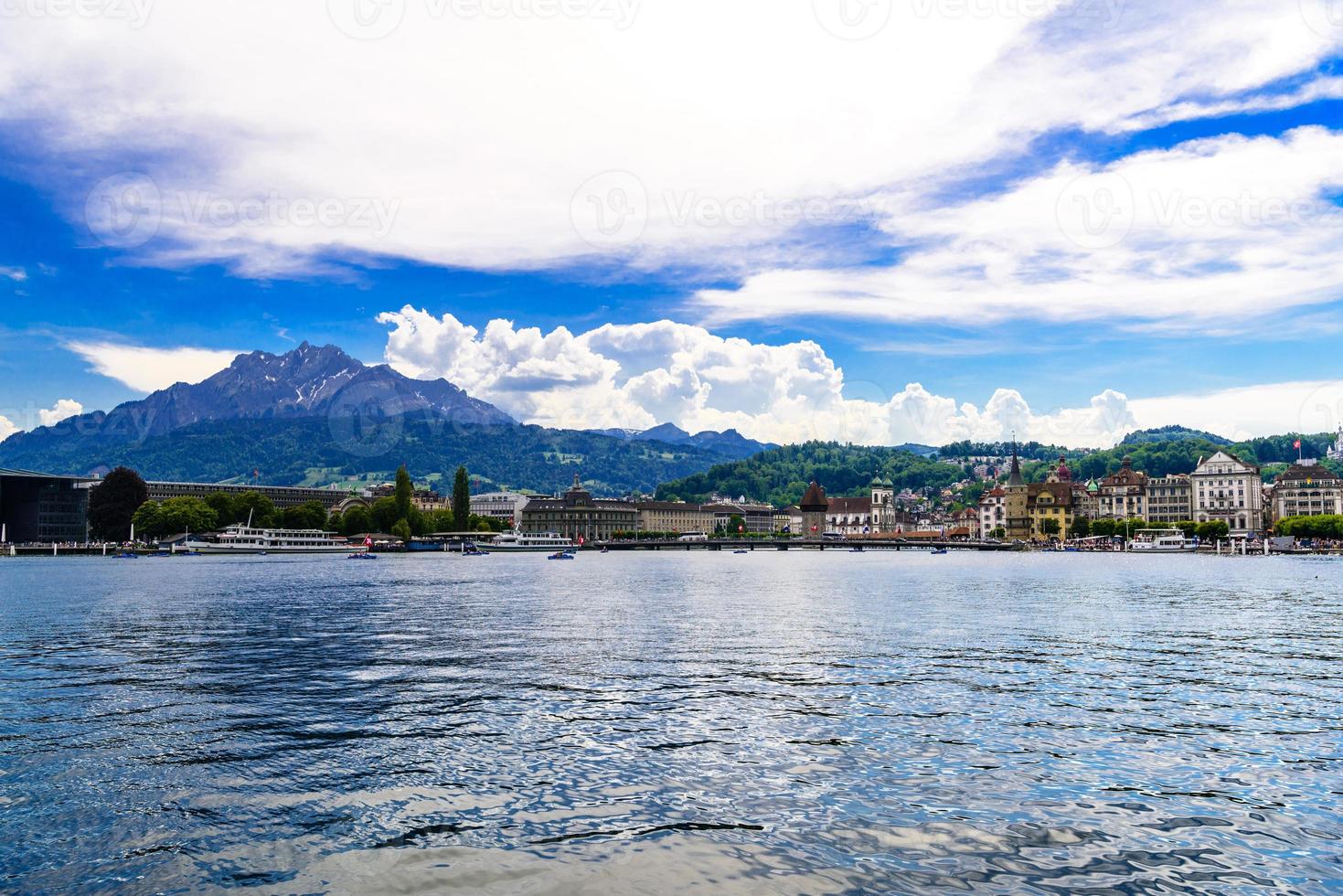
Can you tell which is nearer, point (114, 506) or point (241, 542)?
point (114, 506)

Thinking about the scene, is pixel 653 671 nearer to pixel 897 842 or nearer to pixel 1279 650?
pixel 897 842

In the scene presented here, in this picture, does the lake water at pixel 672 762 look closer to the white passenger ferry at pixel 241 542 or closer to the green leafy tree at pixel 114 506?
the white passenger ferry at pixel 241 542

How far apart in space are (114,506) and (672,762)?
19460 cm

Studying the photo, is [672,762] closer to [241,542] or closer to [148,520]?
[241,542]

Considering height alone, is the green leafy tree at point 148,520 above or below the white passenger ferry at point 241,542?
above

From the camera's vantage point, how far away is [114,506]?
18412 cm

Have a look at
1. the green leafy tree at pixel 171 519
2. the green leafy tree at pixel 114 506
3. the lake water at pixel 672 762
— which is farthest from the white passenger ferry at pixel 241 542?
the lake water at pixel 672 762

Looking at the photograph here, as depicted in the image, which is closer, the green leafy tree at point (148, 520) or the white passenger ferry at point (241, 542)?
the white passenger ferry at point (241, 542)

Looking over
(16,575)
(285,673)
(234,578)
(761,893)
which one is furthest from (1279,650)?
(16,575)

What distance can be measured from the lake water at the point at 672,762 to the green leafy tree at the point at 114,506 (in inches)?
6362

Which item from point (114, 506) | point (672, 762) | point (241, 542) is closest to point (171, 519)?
point (114, 506)

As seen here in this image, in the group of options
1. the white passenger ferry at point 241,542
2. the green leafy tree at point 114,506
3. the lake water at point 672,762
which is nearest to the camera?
the lake water at point 672,762

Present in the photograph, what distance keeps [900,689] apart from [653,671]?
7.60 meters

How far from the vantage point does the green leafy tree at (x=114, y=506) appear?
184750 mm
